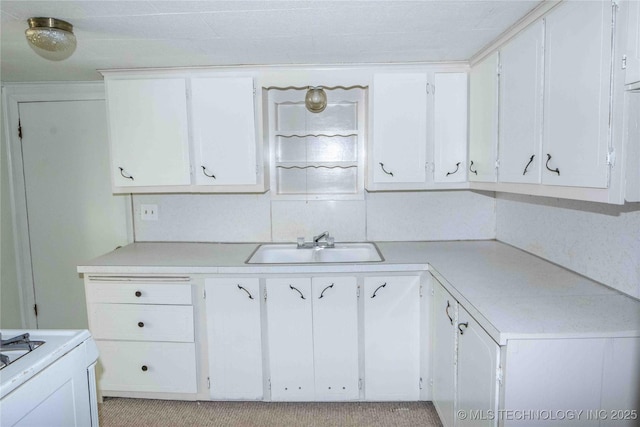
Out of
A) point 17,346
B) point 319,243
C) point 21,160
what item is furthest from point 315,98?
point 21,160

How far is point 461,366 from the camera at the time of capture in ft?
5.48

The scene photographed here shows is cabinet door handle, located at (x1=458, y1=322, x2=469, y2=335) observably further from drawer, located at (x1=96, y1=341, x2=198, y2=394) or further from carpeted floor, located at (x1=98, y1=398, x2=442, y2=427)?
drawer, located at (x1=96, y1=341, x2=198, y2=394)

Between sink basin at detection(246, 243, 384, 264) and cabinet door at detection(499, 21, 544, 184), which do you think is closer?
cabinet door at detection(499, 21, 544, 184)

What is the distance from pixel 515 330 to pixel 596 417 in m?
0.38

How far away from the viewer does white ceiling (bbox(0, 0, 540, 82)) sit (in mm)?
1528

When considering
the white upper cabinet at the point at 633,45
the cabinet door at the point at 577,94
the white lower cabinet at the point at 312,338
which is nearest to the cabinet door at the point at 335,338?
the white lower cabinet at the point at 312,338

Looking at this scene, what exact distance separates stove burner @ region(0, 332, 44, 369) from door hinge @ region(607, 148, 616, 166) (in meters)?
1.82

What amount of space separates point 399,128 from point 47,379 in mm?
2069

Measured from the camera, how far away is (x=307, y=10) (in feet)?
5.16

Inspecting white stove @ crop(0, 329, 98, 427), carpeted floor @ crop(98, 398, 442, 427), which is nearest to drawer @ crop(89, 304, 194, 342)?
carpeted floor @ crop(98, 398, 442, 427)

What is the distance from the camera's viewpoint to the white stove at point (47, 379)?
93 cm

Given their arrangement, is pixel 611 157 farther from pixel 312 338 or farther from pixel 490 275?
pixel 312 338

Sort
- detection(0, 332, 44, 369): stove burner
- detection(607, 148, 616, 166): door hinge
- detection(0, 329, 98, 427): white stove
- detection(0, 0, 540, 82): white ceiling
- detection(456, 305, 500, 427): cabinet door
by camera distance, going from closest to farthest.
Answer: detection(0, 329, 98, 427): white stove
detection(0, 332, 44, 369): stove burner
detection(607, 148, 616, 166): door hinge
detection(456, 305, 500, 427): cabinet door
detection(0, 0, 540, 82): white ceiling

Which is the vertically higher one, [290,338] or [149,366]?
[290,338]
